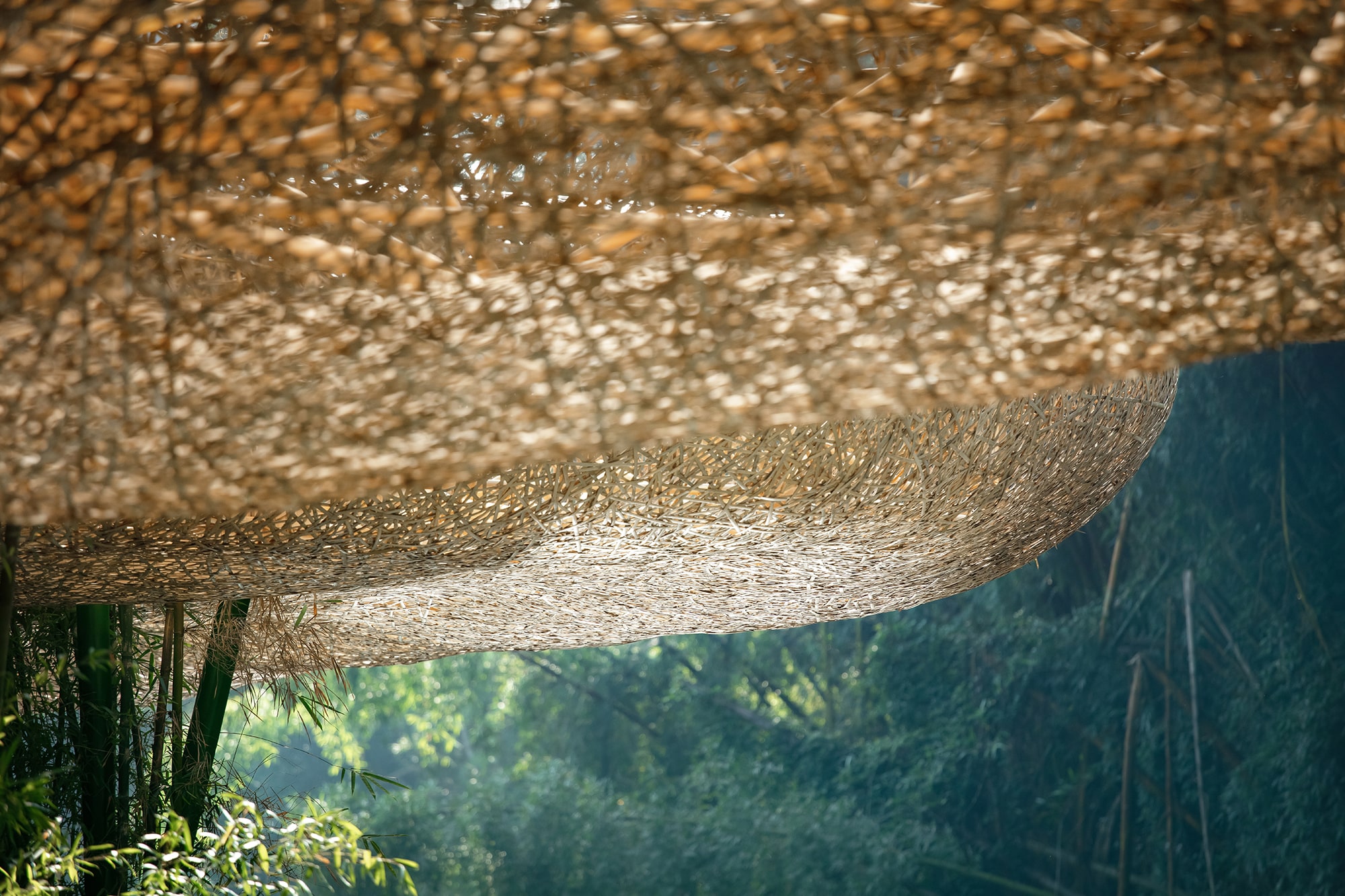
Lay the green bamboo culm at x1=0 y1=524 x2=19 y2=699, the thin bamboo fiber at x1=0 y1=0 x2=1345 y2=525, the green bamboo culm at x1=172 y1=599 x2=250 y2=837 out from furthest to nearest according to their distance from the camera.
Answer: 1. the green bamboo culm at x1=172 y1=599 x2=250 y2=837
2. the green bamboo culm at x1=0 y1=524 x2=19 y2=699
3. the thin bamboo fiber at x1=0 y1=0 x2=1345 y2=525

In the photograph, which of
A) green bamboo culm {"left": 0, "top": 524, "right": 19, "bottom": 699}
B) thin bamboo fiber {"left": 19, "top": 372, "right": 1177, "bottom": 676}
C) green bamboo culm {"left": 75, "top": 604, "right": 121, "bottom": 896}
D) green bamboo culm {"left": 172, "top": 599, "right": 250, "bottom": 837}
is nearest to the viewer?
green bamboo culm {"left": 0, "top": 524, "right": 19, "bottom": 699}

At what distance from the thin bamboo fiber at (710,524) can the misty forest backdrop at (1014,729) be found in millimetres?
3443

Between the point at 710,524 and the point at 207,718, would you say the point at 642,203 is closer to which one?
the point at 710,524

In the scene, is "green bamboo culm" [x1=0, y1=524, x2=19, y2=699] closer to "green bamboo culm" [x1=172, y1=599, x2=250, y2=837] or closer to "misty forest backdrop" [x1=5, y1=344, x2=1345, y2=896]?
"green bamboo culm" [x1=172, y1=599, x2=250, y2=837]

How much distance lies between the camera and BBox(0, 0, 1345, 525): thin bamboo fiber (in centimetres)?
76

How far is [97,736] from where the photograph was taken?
2.23 metres

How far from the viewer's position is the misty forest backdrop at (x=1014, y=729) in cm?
668

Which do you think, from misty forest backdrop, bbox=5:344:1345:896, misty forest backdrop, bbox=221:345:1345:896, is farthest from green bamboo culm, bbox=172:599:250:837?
misty forest backdrop, bbox=221:345:1345:896

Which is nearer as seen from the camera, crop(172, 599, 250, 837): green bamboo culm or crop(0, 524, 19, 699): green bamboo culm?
crop(0, 524, 19, 699): green bamboo culm

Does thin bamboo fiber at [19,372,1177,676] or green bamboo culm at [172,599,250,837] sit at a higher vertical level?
thin bamboo fiber at [19,372,1177,676]

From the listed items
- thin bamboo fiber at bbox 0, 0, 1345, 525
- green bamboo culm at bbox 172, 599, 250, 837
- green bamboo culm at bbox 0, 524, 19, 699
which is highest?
thin bamboo fiber at bbox 0, 0, 1345, 525

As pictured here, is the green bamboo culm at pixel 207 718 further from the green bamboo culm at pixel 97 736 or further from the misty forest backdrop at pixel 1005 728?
the misty forest backdrop at pixel 1005 728

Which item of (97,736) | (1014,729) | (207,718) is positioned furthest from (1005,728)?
(97,736)

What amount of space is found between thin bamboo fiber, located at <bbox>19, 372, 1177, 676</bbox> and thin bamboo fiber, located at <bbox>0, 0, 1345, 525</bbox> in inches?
27.5
